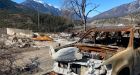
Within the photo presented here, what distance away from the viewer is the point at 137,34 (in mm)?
9844

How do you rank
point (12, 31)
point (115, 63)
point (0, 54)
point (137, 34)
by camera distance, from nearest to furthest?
point (115, 63)
point (137, 34)
point (0, 54)
point (12, 31)

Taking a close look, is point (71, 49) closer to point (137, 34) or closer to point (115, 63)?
point (115, 63)

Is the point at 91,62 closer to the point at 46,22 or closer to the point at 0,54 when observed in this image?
the point at 0,54

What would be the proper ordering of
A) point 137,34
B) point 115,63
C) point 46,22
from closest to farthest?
point 115,63 < point 137,34 < point 46,22

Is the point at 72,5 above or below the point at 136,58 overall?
above

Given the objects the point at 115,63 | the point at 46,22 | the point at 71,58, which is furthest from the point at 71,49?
the point at 46,22

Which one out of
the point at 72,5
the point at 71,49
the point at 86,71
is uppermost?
the point at 72,5

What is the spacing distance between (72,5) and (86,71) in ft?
117

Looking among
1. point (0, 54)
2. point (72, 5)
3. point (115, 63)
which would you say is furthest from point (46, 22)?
point (115, 63)

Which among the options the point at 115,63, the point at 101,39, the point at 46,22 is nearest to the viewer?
the point at 115,63

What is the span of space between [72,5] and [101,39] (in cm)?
3314

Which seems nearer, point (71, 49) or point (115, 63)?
point (115, 63)

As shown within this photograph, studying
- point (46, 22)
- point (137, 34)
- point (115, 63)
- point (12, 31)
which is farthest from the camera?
point (46, 22)

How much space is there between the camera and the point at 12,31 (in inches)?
1689
